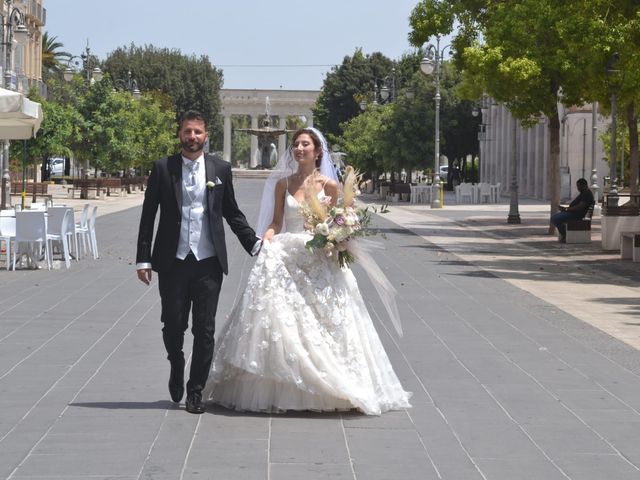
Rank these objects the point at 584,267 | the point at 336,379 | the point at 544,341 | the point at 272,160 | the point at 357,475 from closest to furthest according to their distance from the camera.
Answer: the point at 357,475 → the point at 336,379 → the point at 544,341 → the point at 584,267 → the point at 272,160

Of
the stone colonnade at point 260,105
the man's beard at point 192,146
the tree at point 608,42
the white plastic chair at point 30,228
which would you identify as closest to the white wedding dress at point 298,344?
the man's beard at point 192,146

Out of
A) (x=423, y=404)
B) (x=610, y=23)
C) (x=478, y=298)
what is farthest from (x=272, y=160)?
(x=423, y=404)

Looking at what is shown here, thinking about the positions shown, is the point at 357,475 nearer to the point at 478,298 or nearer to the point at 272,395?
the point at 272,395

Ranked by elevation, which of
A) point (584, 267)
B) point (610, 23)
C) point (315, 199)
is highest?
point (610, 23)

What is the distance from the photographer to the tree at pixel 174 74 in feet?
370

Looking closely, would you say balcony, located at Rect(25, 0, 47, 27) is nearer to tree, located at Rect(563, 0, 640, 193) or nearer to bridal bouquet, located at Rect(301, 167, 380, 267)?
tree, located at Rect(563, 0, 640, 193)

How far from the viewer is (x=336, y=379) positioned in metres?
8.16

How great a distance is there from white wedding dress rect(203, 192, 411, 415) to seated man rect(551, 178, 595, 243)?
20615 mm

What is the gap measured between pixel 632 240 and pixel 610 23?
5.15 metres

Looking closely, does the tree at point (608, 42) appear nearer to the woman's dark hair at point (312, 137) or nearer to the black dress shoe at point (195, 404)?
the woman's dark hair at point (312, 137)

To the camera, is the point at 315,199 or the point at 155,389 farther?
the point at 155,389

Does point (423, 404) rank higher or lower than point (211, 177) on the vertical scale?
lower

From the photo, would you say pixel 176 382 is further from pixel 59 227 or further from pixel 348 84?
pixel 348 84

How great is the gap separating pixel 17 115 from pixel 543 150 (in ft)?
171
